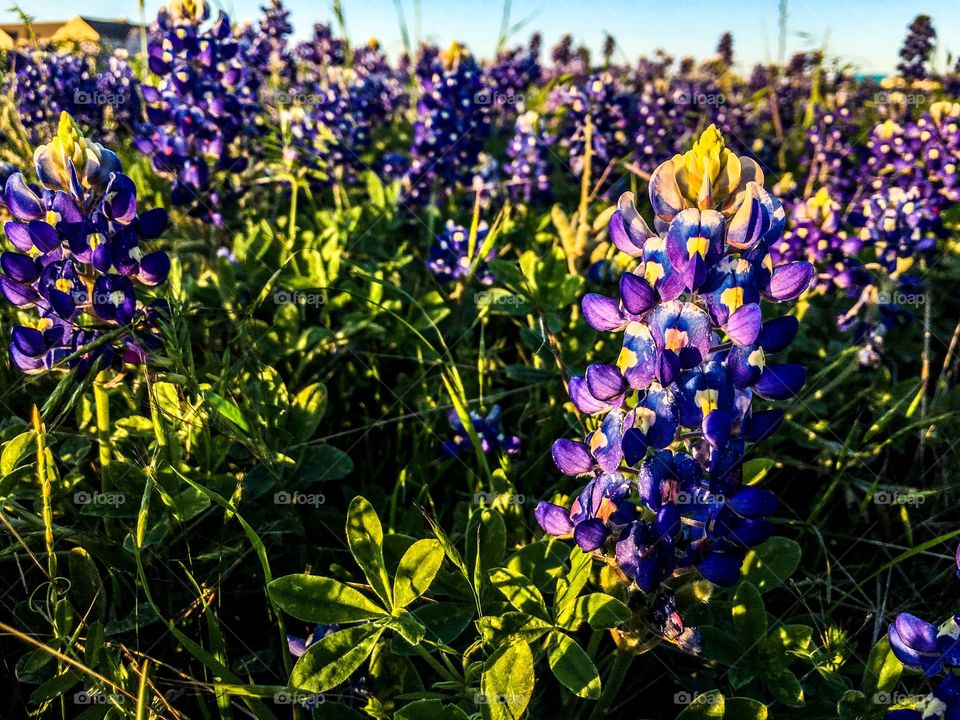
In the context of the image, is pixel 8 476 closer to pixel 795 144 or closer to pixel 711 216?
pixel 711 216

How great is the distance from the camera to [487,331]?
3730 millimetres

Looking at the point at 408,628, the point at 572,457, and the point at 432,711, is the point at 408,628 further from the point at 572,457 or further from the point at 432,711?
the point at 572,457

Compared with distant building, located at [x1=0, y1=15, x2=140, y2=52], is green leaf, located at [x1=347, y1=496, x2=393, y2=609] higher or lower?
lower

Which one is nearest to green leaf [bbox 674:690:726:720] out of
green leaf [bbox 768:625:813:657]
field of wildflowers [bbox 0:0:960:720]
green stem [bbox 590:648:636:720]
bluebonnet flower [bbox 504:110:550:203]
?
field of wildflowers [bbox 0:0:960:720]

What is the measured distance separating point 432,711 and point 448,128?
437 centimetres

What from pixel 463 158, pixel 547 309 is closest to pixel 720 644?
pixel 547 309

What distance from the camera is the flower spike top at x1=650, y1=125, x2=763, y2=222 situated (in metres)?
1.58

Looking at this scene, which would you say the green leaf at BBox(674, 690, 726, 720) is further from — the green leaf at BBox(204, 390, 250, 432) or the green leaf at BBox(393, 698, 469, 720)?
the green leaf at BBox(204, 390, 250, 432)

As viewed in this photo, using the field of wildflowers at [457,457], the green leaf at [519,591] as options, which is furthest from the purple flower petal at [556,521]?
the green leaf at [519,591]

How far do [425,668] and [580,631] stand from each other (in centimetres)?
49

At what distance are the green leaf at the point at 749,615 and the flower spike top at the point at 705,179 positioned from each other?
0.99 metres

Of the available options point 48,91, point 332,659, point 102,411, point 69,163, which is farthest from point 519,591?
point 48,91

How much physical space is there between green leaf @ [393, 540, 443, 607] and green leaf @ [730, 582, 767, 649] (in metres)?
0.81

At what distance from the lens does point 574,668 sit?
5.56ft
